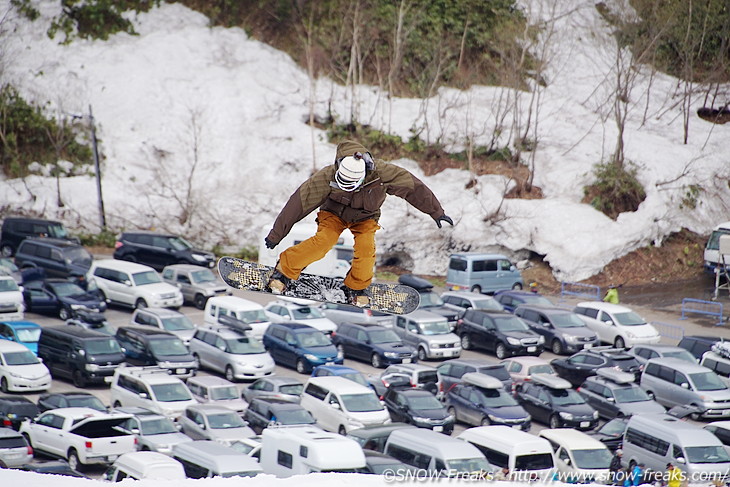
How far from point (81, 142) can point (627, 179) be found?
26.7 meters

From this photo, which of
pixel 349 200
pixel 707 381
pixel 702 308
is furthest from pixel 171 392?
pixel 702 308

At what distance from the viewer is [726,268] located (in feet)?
110

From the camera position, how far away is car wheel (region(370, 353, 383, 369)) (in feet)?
79.7

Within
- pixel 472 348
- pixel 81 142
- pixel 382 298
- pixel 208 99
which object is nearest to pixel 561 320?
pixel 472 348

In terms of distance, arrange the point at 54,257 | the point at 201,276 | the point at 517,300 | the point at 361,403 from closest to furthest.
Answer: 1. the point at 361,403
2. the point at 517,300
3. the point at 201,276
4. the point at 54,257

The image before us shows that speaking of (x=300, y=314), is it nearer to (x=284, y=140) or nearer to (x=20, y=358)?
(x=20, y=358)

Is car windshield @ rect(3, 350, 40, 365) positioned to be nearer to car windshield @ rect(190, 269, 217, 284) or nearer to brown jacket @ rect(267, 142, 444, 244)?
car windshield @ rect(190, 269, 217, 284)

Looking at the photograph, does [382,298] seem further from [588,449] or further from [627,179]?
[627,179]

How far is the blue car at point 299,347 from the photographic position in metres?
23.8

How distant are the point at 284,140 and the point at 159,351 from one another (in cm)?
2128

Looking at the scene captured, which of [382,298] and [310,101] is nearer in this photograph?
[382,298]

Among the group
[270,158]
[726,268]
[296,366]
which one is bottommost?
[296,366]

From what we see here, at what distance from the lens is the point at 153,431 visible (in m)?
17.4

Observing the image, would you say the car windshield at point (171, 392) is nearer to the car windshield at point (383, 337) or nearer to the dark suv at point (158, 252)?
the car windshield at point (383, 337)
